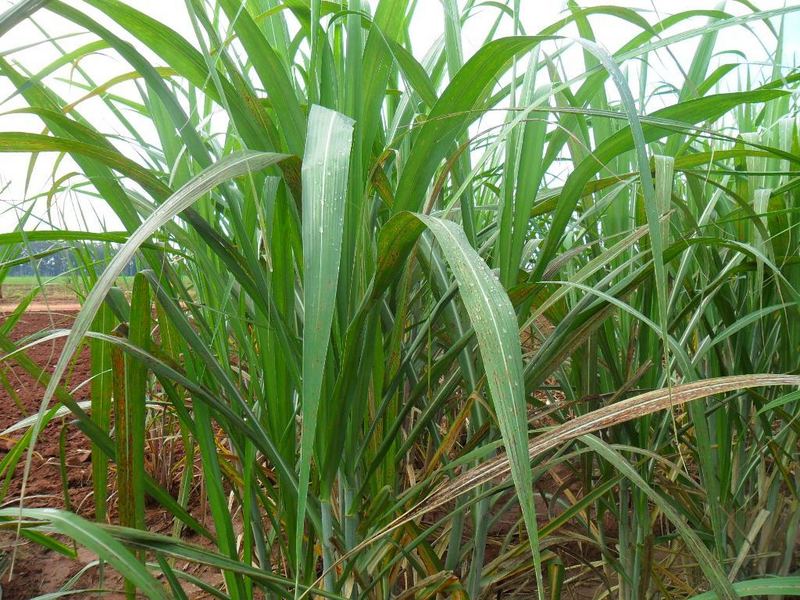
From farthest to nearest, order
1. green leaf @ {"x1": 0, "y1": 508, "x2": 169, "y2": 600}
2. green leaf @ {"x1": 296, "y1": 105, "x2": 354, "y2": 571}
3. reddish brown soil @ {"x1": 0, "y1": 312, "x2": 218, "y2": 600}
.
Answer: reddish brown soil @ {"x1": 0, "y1": 312, "x2": 218, "y2": 600} → green leaf @ {"x1": 0, "y1": 508, "x2": 169, "y2": 600} → green leaf @ {"x1": 296, "y1": 105, "x2": 354, "y2": 571}

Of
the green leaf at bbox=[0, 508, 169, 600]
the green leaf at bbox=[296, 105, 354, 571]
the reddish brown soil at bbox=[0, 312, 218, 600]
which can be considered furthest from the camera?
the reddish brown soil at bbox=[0, 312, 218, 600]

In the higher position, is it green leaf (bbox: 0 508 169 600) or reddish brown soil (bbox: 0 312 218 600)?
green leaf (bbox: 0 508 169 600)

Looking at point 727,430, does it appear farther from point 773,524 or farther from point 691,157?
point 691,157

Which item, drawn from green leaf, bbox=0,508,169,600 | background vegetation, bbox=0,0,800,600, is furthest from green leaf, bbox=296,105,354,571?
green leaf, bbox=0,508,169,600

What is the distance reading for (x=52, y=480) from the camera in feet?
4.55

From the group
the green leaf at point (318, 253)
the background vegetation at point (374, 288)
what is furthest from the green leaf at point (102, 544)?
the green leaf at point (318, 253)

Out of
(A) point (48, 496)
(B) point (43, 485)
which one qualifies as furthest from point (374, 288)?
(B) point (43, 485)

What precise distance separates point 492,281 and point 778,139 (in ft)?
2.22

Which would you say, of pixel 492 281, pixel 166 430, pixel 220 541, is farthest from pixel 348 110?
pixel 166 430

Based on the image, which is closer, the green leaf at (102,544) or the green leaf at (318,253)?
the green leaf at (318,253)

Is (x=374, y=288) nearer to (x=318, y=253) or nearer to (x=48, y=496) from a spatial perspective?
(x=318, y=253)

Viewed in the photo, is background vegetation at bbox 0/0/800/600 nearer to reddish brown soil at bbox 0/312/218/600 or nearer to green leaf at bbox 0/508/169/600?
green leaf at bbox 0/508/169/600

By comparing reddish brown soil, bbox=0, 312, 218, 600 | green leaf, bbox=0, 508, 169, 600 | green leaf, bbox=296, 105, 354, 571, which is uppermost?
green leaf, bbox=296, 105, 354, 571

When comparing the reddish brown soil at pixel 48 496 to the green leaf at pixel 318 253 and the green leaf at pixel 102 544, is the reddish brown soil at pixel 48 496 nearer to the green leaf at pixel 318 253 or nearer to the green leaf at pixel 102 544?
the green leaf at pixel 102 544
